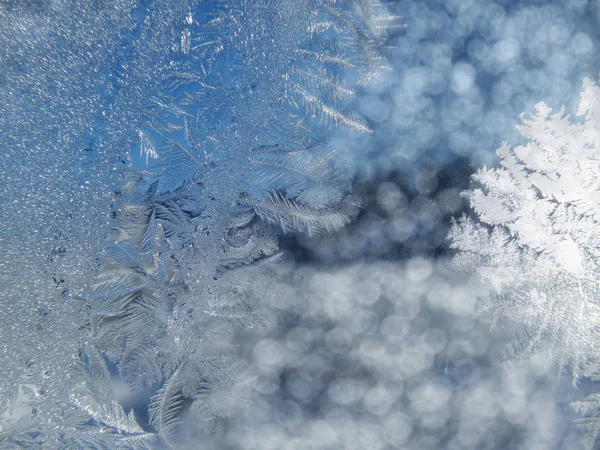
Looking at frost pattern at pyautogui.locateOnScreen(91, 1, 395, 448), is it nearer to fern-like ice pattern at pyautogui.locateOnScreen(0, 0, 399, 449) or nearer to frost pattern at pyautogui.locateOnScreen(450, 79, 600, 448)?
fern-like ice pattern at pyautogui.locateOnScreen(0, 0, 399, 449)

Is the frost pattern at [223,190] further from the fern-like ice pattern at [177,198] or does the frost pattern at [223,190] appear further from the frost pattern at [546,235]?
the frost pattern at [546,235]

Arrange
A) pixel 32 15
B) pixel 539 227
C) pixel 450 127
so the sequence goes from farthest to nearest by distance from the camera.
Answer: pixel 450 127 < pixel 539 227 < pixel 32 15

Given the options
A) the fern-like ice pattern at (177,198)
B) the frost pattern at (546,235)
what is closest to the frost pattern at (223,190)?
the fern-like ice pattern at (177,198)

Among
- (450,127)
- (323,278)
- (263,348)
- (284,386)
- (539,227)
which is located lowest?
(284,386)

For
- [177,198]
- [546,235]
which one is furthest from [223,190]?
[546,235]

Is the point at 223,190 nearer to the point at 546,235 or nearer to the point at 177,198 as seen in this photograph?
the point at 177,198

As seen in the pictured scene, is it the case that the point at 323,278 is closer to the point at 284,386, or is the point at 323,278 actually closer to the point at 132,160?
the point at 284,386

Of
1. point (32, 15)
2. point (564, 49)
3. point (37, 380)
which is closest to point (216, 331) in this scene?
point (37, 380)

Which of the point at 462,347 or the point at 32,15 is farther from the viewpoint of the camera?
the point at 462,347
